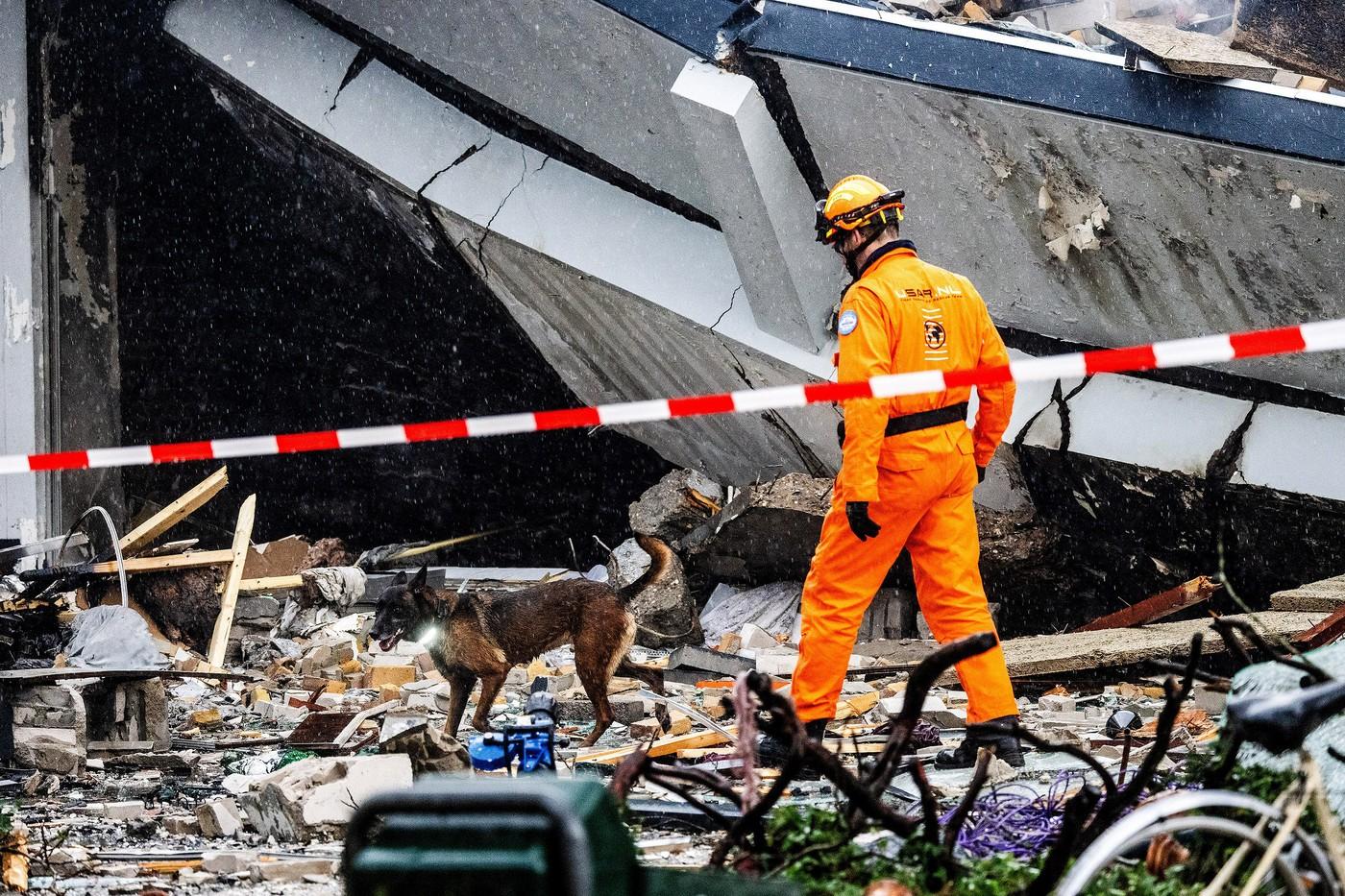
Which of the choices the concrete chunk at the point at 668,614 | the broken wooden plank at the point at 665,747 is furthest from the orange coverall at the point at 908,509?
the concrete chunk at the point at 668,614

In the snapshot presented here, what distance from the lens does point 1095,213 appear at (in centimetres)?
603

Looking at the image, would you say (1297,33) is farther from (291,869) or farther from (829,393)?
(291,869)

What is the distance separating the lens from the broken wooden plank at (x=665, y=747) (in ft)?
16.8

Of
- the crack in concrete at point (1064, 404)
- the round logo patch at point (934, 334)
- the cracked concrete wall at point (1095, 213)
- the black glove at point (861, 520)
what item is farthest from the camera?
the crack in concrete at point (1064, 404)

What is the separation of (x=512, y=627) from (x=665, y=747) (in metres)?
1.23

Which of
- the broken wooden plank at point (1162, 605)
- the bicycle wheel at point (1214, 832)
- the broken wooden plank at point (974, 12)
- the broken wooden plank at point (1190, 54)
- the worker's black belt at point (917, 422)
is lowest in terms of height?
the bicycle wheel at point (1214, 832)

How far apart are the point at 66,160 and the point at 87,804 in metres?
5.94

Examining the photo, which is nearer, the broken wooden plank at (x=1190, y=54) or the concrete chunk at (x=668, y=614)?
the broken wooden plank at (x=1190, y=54)

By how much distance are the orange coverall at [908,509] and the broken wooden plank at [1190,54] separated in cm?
154

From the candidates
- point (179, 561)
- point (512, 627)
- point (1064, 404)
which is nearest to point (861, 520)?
point (512, 627)

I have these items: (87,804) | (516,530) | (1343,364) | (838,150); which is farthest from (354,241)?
(1343,364)

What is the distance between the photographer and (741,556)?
8633 mm

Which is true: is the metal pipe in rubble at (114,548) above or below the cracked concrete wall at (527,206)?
below

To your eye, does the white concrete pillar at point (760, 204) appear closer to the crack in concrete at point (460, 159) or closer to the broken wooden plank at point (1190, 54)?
the crack in concrete at point (460, 159)
